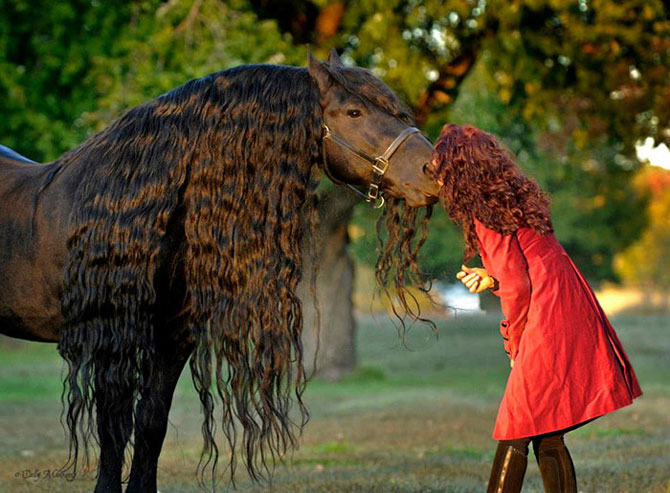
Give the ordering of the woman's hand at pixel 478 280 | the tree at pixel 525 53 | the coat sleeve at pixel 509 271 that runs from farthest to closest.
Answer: the tree at pixel 525 53 → the woman's hand at pixel 478 280 → the coat sleeve at pixel 509 271

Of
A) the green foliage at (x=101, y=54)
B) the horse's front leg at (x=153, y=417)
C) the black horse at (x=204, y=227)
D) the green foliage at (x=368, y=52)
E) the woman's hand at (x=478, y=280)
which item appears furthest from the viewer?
the green foliage at (x=368, y=52)

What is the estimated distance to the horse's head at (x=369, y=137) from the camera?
4609mm

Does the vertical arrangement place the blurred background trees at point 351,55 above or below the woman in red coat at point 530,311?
above

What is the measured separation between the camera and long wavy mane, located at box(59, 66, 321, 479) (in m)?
4.53

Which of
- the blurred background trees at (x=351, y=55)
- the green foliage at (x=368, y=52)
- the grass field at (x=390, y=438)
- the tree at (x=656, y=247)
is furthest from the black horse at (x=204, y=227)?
the tree at (x=656, y=247)

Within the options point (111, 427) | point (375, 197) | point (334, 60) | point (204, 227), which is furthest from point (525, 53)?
point (111, 427)

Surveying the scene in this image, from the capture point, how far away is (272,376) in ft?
15.4

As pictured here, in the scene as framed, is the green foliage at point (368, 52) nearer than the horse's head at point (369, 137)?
No

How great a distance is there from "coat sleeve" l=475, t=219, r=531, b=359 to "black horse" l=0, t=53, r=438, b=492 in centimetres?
35

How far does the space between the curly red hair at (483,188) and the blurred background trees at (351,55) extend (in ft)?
29.3

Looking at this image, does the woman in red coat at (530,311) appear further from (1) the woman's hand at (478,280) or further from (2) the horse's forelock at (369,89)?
(2) the horse's forelock at (369,89)

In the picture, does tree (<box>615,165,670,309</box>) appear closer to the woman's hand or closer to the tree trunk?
the tree trunk

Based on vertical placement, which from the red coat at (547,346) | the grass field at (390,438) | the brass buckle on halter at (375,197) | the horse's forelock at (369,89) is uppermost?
the horse's forelock at (369,89)

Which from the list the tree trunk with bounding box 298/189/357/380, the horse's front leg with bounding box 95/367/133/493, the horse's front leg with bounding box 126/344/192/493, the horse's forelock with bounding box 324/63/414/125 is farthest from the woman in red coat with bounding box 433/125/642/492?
the tree trunk with bounding box 298/189/357/380
